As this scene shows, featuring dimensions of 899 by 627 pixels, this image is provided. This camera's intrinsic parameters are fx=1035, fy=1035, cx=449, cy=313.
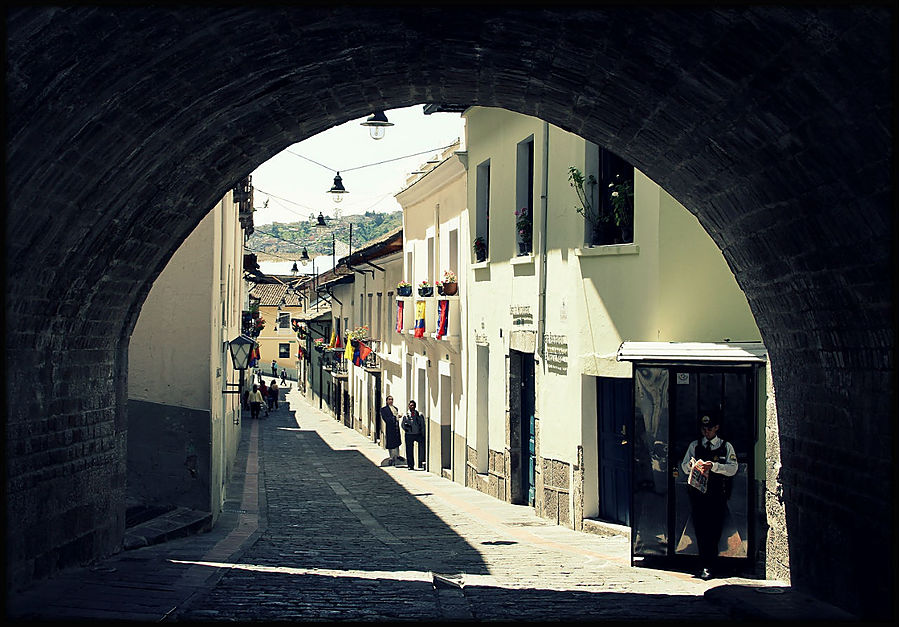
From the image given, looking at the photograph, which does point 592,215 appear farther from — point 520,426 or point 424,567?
point 424,567

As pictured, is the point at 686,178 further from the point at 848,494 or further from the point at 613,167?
the point at 613,167

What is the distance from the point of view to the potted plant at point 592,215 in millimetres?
14148

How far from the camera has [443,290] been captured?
890 inches

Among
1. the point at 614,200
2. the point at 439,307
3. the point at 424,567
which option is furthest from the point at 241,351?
the point at 424,567

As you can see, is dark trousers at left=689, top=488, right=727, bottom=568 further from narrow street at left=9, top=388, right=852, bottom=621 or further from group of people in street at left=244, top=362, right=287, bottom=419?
group of people in street at left=244, top=362, right=287, bottom=419

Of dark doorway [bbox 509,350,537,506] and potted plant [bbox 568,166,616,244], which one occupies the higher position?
potted plant [bbox 568,166,616,244]

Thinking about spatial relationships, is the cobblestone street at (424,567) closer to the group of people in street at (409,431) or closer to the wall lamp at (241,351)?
the wall lamp at (241,351)

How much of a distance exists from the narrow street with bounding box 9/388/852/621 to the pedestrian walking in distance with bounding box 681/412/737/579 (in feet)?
1.31

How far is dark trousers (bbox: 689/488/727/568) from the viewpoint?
A: 34.8 ft

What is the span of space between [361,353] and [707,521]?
81.2 feet

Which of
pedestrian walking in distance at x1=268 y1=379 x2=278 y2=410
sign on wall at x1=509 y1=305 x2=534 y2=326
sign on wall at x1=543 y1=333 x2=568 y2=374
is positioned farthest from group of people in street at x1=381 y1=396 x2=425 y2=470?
pedestrian walking in distance at x1=268 y1=379 x2=278 y2=410

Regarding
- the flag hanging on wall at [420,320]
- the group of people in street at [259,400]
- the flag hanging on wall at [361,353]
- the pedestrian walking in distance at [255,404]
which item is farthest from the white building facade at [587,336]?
the group of people in street at [259,400]

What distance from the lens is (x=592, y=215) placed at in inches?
563

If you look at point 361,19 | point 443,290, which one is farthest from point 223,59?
point 443,290
